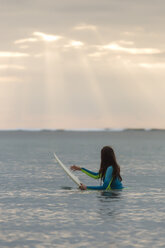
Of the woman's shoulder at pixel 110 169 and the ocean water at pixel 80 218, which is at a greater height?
the woman's shoulder at pixel 110 169

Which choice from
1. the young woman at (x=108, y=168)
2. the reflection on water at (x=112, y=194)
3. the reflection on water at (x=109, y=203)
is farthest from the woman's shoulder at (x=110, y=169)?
the reflection on water at (x=112, y=194)

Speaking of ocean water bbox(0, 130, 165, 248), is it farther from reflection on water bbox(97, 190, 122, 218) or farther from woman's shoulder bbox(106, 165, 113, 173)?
woman's shoulder bbox(106, 165, 113, 173)

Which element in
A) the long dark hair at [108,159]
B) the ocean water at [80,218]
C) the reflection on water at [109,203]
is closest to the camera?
Result: the ocean water at [80,218]

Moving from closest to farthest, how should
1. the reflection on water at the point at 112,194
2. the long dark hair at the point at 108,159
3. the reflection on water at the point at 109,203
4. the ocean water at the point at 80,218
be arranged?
the ocean water at the point at 80,218 < the reflection on water at the point at 109,203 < the long dark hair at the point at 108,159 < the reflection on water at the point at 112,194

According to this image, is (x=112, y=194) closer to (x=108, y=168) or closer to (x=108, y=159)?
(x=108, y=168)

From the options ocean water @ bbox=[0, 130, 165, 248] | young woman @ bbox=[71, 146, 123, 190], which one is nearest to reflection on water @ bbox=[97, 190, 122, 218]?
ocean water @ bbox=[0, 130, 165, 248]

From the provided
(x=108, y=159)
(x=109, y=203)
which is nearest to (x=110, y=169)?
(x=108, y=159)

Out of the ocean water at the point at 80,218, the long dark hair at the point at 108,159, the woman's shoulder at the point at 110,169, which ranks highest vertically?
the long dark hair at the point at 108,159

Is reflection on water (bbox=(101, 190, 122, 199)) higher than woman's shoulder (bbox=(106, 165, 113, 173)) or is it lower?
lower

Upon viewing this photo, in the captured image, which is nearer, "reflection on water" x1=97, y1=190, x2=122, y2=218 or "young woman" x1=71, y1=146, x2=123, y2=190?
"reflection on water" x1=97, y1=190, x2=122, y2=218

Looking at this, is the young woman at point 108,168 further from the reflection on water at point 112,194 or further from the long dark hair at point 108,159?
the reflection on water at point 112,194

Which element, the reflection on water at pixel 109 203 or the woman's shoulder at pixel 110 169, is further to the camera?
the woman's shoulder at pixel 110 169

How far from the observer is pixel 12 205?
1978 centimetres

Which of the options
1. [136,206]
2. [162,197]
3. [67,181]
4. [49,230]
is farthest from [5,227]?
[67,181]
